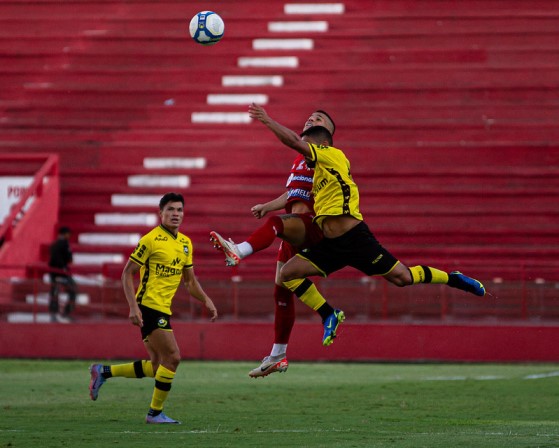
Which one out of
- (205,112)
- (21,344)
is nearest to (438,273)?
(21,344)

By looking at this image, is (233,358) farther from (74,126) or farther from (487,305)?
(74,126)

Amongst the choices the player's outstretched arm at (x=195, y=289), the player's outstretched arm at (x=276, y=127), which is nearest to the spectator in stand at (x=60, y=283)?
the player's outstretched arm at (x=195, y=289)

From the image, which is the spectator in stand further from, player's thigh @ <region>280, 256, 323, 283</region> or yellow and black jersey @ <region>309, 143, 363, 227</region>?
yellow and black jersey @ <region>309, 143, 363, 227</region>

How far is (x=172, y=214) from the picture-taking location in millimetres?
10469

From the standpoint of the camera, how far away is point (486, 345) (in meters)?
18.6

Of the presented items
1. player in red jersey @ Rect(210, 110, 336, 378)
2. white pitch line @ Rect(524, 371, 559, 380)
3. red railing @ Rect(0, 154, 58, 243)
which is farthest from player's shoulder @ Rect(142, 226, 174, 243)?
red railing @ Rect(0, 154, 58, 243)

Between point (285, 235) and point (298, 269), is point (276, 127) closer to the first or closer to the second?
point (285, 235)

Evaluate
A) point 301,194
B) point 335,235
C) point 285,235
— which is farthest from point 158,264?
point 335,235

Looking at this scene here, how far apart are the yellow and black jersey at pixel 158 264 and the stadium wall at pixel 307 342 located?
326 inches

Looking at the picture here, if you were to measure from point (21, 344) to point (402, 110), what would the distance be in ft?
29.3

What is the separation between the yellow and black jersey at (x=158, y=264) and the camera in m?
10.5

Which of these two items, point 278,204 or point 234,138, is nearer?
point 278,204

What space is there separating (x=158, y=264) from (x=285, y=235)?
47.0 inches

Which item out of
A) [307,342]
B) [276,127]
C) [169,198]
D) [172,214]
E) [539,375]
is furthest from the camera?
[307,342]
